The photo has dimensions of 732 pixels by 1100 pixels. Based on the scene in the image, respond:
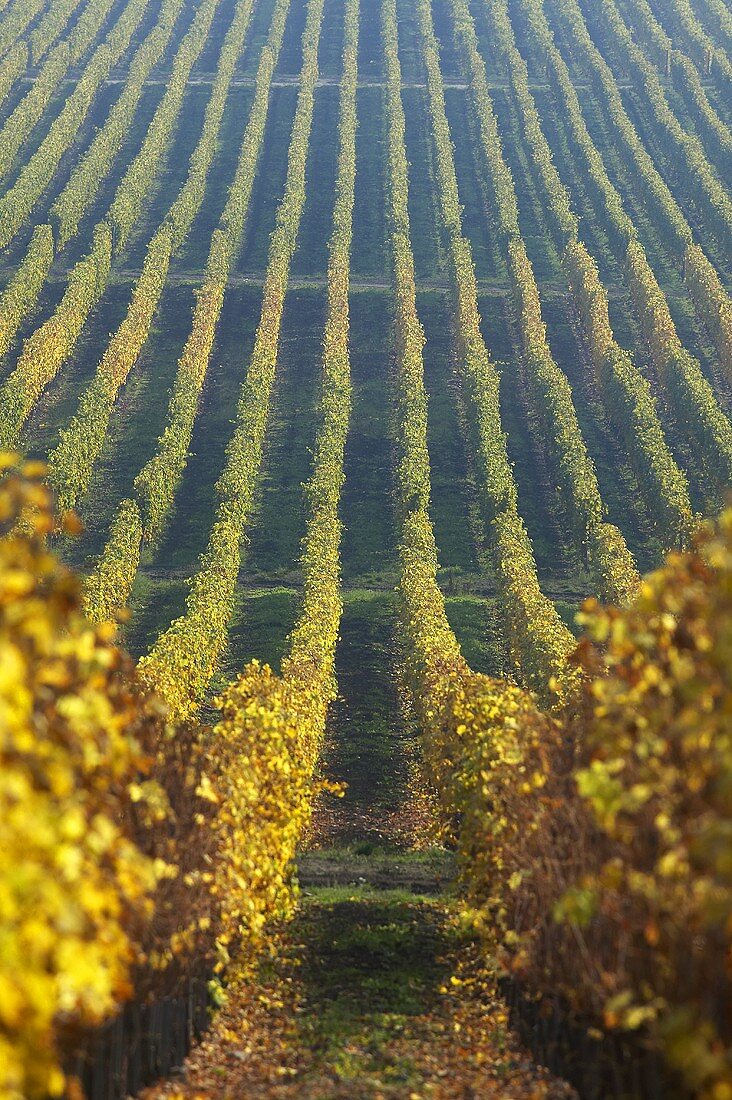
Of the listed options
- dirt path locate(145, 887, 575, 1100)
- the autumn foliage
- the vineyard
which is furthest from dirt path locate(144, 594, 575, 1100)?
the autumn foliage

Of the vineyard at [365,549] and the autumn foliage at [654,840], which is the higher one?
the autumn foliage at [654,840]

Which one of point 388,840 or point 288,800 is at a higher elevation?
point 288,800

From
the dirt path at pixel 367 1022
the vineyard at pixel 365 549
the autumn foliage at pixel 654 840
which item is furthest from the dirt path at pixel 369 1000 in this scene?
the autumn foliage at pixel 654 840

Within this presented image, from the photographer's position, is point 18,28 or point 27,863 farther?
point 18,28

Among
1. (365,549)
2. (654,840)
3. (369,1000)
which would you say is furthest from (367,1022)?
(365,549)

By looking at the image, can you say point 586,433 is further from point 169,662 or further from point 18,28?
point 18,28

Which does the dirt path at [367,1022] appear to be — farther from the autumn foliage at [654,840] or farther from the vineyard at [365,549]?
the autumn foliage at [654,840]

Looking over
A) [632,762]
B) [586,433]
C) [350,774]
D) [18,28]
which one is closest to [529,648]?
[350,774]

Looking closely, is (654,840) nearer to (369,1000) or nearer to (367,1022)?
(367,1022)
